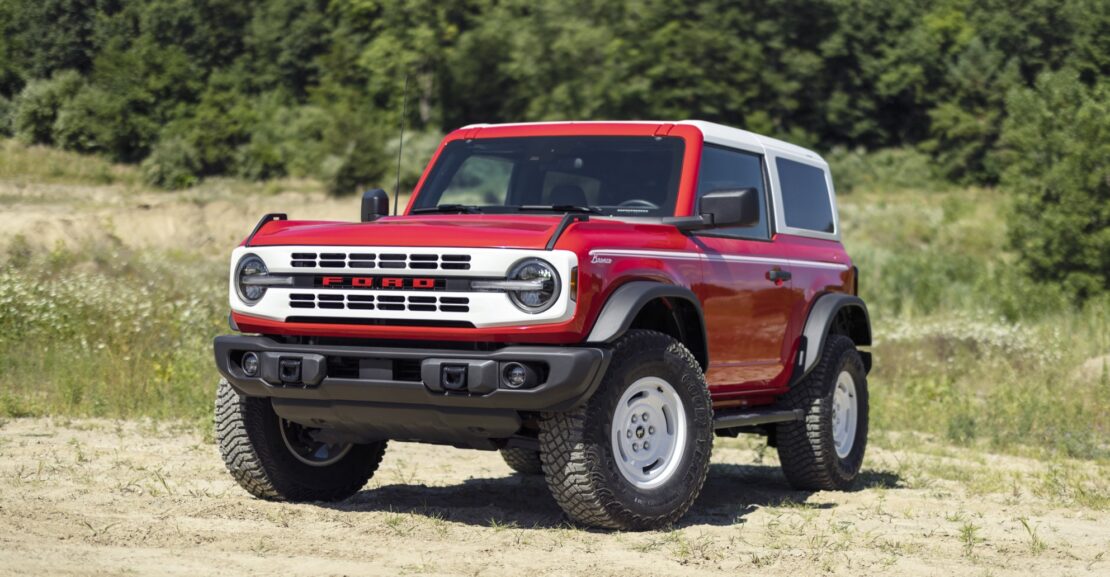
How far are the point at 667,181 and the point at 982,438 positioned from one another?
6087 millimetres

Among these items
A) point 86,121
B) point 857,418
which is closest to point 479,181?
point 857,418

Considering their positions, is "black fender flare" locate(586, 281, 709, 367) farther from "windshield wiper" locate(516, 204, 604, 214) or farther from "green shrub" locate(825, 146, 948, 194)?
"green shrub" locate(825, 146, 948, 194)

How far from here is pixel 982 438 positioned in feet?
40.5

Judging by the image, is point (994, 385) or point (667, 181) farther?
point (994, 385)

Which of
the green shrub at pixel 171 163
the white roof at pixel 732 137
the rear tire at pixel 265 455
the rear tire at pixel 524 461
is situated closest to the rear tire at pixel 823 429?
the white roof at pixel 732 137

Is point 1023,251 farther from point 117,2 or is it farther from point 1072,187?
point 117,2

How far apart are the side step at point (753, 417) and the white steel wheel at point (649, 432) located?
52 centimetres

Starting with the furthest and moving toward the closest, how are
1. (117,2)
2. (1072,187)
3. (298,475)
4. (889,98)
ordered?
(889,98) < (1072,187) < (117,2) < (298,475)

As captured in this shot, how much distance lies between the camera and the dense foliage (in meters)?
28.4

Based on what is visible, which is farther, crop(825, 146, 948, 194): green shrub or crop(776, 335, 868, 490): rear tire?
crop(825, 146, 948, 194): green shrub

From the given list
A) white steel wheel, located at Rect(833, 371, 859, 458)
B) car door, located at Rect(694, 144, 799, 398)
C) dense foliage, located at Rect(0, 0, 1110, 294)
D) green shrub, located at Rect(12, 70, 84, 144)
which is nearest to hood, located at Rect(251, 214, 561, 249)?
car door, located at Rect(694, 144, 799, 398)

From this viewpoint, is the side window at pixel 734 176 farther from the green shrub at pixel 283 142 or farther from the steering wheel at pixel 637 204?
the green shrub at pixel 283 142

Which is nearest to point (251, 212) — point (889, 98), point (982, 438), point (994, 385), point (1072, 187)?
point (1072, 187)

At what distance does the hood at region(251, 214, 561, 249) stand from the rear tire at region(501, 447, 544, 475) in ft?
8.42
